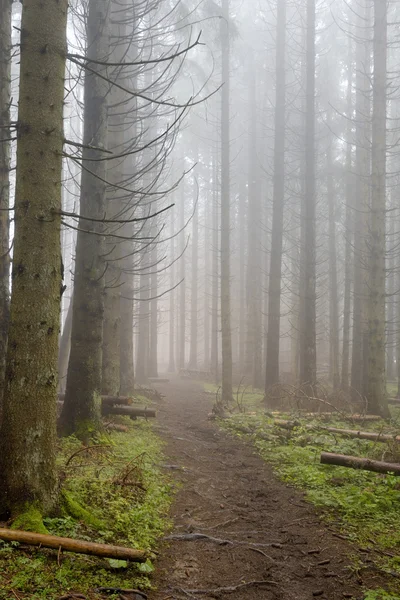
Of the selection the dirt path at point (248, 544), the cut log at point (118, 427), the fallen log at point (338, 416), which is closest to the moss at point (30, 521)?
the dirt path at point (248, 544)

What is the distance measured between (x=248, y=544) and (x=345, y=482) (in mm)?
2215

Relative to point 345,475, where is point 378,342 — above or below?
above

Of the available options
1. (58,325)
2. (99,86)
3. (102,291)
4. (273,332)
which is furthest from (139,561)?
(273,332)

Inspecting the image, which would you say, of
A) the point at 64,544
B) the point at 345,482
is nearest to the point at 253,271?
the point at 345,482

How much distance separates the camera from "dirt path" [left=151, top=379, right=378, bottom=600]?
12.1 ft

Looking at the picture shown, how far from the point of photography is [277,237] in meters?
16.1

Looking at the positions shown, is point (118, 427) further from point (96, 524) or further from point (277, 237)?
point (277, 237)

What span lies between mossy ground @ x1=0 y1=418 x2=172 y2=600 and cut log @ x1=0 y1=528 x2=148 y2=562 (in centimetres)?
6

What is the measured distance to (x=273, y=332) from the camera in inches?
627

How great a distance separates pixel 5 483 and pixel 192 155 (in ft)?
105

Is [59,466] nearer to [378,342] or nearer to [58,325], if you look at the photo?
[58,325]

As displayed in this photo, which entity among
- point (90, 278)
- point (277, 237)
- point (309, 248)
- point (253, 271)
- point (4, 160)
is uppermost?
point (277, 237)

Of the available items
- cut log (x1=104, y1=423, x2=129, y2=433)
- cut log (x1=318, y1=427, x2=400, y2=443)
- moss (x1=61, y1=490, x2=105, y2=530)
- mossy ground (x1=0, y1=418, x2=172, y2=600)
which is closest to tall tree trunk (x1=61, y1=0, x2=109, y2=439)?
mossy ground (x1=0, y1=418, x2=172, y2=600)

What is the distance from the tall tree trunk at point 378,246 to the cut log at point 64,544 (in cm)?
952
